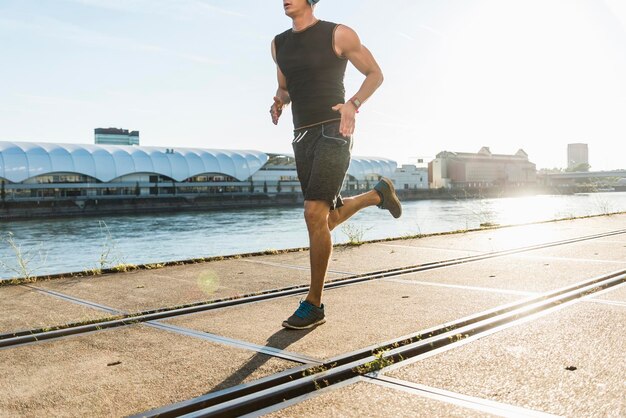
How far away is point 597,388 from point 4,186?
67844mm

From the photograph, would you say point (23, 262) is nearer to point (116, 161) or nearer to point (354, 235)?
point (354, 235)

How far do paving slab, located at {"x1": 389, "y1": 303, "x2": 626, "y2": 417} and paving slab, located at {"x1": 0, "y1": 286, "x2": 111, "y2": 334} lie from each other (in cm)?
210

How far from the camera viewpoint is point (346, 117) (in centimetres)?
345

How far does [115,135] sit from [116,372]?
563 feet

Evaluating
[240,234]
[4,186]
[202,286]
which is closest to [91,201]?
[4,186]

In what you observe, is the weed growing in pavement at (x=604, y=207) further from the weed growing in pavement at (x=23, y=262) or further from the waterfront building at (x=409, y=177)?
the waterfront building at (x=409, y=177)

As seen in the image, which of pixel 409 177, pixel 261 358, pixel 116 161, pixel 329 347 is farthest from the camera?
pixel 409 177

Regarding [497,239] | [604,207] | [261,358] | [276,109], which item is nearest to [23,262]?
[276,109]

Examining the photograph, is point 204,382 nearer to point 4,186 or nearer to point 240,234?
point 240,234

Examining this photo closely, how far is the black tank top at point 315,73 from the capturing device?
3545 mm

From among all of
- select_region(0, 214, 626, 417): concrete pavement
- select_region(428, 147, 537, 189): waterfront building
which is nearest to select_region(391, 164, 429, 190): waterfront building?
select_region(428, 147, 537, 189): waterfront building

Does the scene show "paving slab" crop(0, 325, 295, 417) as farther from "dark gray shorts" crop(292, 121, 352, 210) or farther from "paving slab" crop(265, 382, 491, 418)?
"dark gray shorts" crop(292, 121, 352, 210)

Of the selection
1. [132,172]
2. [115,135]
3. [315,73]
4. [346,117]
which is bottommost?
[346,117]

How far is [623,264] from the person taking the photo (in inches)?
217
